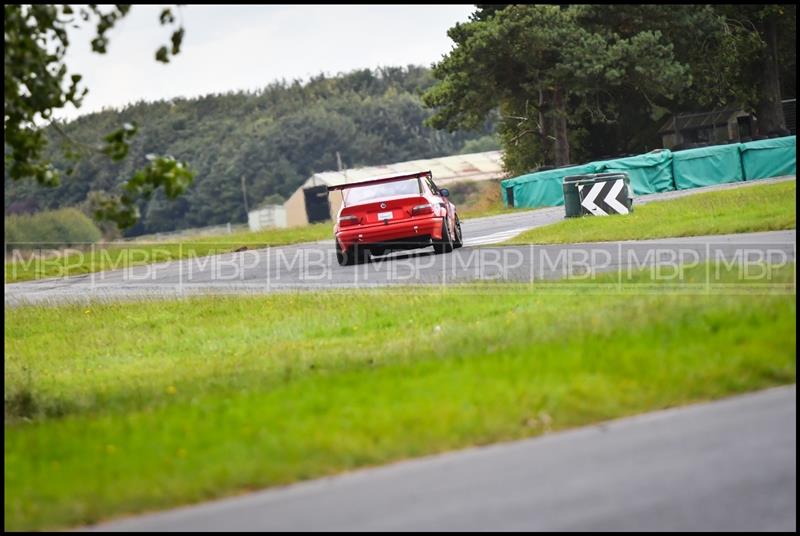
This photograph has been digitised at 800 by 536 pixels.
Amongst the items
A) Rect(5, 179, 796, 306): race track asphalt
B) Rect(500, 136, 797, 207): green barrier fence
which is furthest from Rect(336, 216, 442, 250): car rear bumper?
Rect(500, 136, 797, 207): green barrier fence

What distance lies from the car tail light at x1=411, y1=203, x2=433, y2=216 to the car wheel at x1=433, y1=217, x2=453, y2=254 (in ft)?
2.07

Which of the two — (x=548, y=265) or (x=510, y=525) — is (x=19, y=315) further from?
(x=510, y=525)

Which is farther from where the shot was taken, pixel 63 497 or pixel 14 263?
pixel 14 263

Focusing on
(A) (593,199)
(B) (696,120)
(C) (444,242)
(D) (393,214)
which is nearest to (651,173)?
(A) (593,199)

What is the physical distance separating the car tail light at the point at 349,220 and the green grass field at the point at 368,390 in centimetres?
770

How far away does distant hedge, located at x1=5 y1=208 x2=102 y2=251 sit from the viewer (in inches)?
2987

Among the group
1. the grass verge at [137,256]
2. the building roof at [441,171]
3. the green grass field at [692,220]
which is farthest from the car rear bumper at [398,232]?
the building roof at [441,171]

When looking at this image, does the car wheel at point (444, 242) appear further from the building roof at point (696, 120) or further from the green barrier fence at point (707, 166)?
the building roof at point (696, 120)

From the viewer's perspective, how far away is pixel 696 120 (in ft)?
213

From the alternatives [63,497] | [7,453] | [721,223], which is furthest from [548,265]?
[63,497]

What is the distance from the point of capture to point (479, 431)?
766cm

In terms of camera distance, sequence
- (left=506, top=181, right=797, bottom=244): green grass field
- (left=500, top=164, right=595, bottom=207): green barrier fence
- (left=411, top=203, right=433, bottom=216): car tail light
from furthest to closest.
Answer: (left=500, top=164, right=595, bottom=207): green barrier fence
(left=411, top=203, right=433, bottom=216): car tail light
(left=506, top=181, right=797, bottom=244): green grass field

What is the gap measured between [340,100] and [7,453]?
13012 centimetres

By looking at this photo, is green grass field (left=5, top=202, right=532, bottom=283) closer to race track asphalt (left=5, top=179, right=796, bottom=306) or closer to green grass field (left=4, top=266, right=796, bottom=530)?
race track asphalt (left=5, top=179, right=796, bottom=306)
